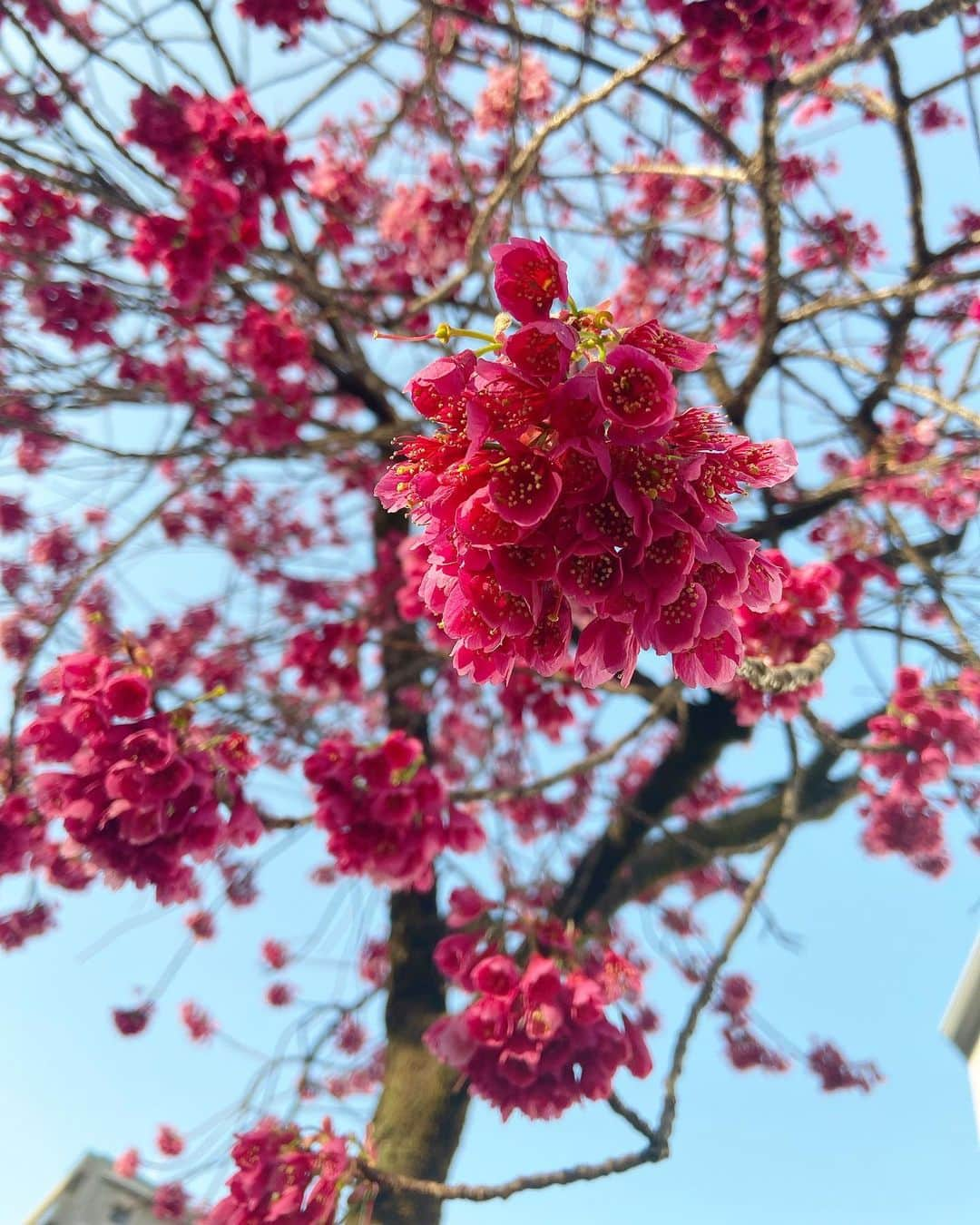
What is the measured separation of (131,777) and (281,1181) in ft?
3.44

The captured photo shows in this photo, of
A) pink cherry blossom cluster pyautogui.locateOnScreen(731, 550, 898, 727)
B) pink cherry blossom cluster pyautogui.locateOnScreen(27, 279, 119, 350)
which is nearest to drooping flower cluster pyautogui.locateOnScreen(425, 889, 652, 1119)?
pink cherry blossom cluster pyautogui.locateOnScreen(731, 550, 898, 727)

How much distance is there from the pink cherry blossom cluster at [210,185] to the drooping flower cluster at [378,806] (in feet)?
5.15

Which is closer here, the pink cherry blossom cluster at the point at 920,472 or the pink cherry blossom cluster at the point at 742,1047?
the pink cherry blossom cluster at the point at 920,472

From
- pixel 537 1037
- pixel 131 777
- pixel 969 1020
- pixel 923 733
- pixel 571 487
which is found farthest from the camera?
pixel 969 1020

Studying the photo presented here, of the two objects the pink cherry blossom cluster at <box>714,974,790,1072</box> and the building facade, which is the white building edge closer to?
the pink cherry blossom cluster at <box>714,974,790,1072</box>

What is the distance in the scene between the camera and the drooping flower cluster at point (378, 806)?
1937 mm

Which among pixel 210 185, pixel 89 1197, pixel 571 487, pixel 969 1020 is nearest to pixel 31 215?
pixel 210 185

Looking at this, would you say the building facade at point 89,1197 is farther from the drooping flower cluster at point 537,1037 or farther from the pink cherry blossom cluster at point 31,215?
the pink cherry blossom cluster at point 31,215

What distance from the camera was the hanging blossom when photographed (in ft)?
2.57

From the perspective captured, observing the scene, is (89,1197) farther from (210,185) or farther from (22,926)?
(210,185)

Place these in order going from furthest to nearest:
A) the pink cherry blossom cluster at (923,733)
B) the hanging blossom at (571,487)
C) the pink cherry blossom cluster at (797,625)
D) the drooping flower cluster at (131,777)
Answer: the pink cherry blossom cluster at (923,733), the pink cherry blossom cluster at (797,625), the drooping flower cluster at (131,777), the hanging blossom at (571,487)

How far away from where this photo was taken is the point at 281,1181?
1.79 meters

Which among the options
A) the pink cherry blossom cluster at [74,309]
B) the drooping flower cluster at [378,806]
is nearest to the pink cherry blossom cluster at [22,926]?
the drooping flower cluster at [378,806]

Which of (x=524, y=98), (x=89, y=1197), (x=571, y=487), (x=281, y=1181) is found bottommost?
(x=89, y=1197)
